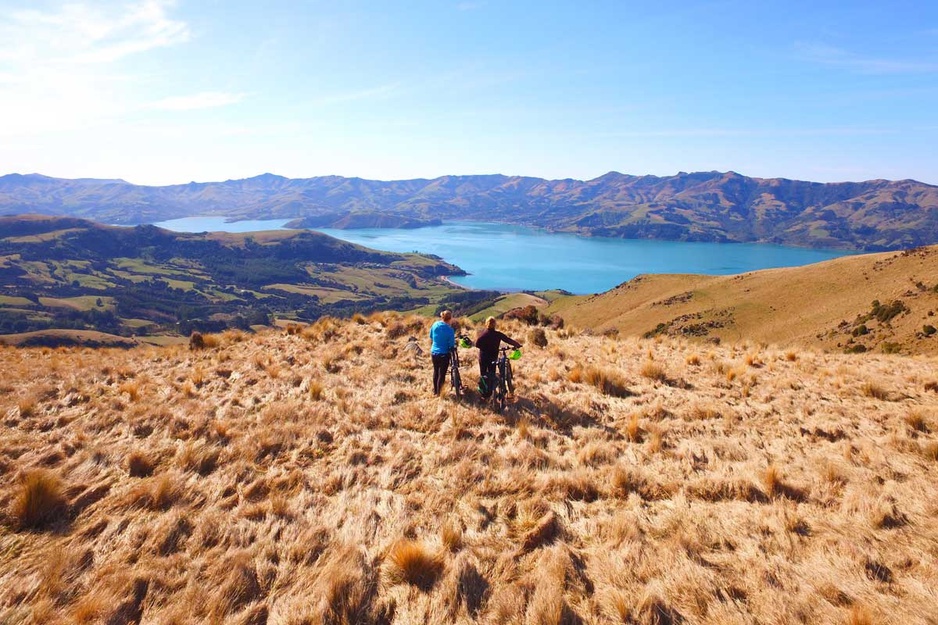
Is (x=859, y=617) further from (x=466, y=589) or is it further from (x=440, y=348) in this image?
(x=440, y=348)

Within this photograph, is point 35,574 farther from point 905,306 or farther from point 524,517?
point 905,306

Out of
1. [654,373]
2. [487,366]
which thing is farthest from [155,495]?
[654,373]

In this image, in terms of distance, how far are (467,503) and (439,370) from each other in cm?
492

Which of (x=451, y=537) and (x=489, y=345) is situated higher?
(x=489, y=345)

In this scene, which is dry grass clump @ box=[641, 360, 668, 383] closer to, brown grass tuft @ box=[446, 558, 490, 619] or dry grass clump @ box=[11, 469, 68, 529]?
brown grass tuft @ box=[446, 558, 490, 619]

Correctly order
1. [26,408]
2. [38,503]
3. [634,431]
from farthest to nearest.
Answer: [26,408], [634,431], [38,503]

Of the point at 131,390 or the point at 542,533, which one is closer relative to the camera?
the point at 542,533

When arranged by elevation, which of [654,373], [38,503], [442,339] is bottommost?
[654,373]

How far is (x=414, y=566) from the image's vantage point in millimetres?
4512

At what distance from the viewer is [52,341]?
97.4 m

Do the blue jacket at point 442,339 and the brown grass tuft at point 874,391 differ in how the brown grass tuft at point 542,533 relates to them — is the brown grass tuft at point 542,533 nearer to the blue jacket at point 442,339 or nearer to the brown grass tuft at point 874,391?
the blue jacket at point 442,339

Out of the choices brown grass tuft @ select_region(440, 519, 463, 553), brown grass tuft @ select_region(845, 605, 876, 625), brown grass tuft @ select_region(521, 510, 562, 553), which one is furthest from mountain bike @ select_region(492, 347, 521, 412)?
brown grass tuft @ select_region(845, 605, 876, 625)

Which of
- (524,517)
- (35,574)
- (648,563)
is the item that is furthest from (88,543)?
(648,563)

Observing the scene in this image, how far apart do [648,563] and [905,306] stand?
59486mm
